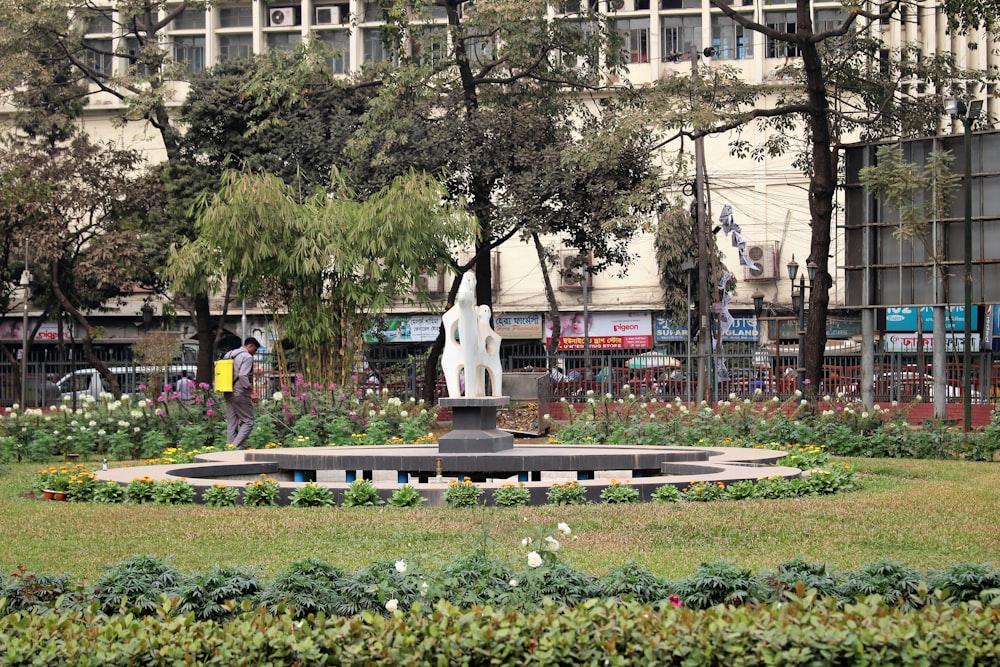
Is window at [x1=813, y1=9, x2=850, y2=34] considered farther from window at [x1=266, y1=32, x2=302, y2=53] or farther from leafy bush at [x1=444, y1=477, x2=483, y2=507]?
leafy bush at [x1=444, y1=477, x2=483, y2=507]

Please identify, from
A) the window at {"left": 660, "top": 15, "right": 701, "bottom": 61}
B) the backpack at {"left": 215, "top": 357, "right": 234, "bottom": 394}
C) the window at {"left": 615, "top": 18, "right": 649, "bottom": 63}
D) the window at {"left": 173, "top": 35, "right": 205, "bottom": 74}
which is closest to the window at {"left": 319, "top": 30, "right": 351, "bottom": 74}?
the window at {"left": 173, "top": 35, "right": 205, "bottom": 74}

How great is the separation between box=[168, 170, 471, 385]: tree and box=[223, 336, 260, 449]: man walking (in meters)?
3.79

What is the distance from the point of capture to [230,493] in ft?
41.5

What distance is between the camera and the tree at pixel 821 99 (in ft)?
75.6

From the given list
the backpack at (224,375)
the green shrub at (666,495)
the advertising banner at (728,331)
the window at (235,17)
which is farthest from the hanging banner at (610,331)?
the green shrub at (666,495)

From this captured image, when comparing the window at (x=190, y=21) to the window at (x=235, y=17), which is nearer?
the window at (x=235, y=17)

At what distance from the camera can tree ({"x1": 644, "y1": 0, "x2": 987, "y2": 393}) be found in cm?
2303

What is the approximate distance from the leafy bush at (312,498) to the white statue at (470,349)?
287 centimetres

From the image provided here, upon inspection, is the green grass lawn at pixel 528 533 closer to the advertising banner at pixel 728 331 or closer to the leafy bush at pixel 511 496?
the leafy bush at pixel 511 496

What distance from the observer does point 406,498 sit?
40.4 feet

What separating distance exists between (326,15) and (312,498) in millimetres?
36876

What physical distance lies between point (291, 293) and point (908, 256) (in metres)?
10.7

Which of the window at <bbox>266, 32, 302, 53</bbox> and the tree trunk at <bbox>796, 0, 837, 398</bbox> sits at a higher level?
the window at <bbox>266, 32, 302, 53</bbox>

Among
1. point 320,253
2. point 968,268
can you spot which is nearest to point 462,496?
point 320,253
